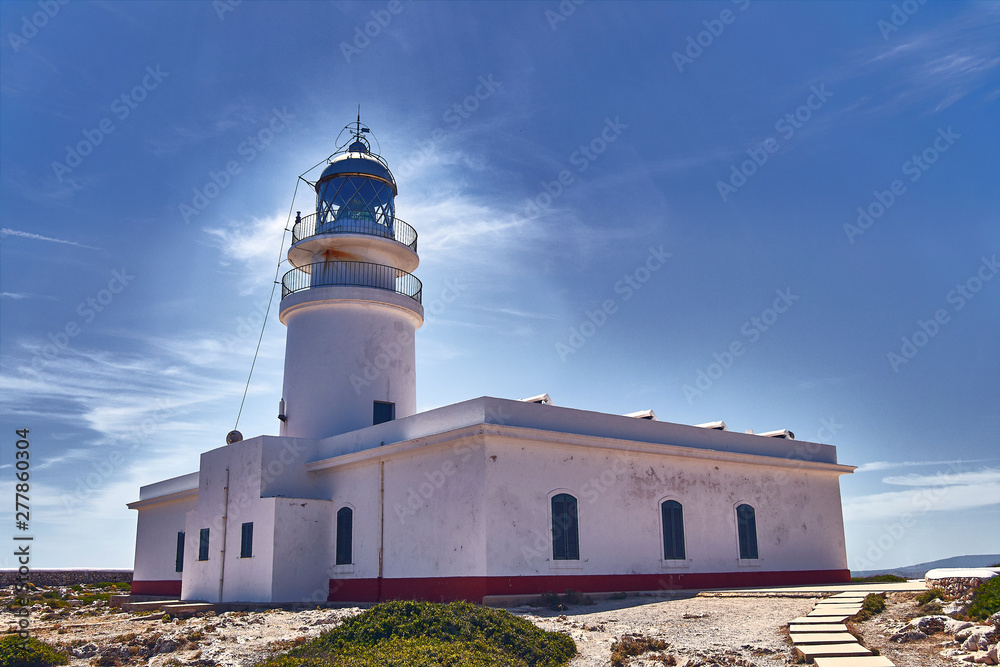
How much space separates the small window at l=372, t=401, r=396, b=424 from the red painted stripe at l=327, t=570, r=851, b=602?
4.05 metres

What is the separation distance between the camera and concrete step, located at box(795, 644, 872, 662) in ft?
27.3

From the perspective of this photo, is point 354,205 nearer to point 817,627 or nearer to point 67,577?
point 817,627

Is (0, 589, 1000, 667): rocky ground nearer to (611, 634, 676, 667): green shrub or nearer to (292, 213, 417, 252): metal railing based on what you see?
(611, 634, 676, 667): green shrub

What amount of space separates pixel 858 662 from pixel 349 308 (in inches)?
561

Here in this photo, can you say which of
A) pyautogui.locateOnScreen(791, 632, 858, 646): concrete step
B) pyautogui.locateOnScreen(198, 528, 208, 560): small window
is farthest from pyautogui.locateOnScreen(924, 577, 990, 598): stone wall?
pyautogui.locateOnScreen(198, 528, 208, 560): small window

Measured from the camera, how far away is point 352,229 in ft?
65.8

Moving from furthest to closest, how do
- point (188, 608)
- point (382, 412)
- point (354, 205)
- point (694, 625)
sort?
point (354, 205), point (382, 412), point (188, 608), point (694, 625)

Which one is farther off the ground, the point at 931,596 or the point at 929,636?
the point at 931,596

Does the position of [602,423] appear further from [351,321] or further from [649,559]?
[351,321]

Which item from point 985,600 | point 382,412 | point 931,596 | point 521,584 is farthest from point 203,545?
point 985,600

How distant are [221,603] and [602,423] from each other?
28.5 feet

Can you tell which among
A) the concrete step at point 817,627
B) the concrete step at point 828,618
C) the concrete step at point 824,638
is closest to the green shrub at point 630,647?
the concrete step at point 824,638

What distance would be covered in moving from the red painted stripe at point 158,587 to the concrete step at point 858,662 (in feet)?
61.5

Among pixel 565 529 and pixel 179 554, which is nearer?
pixel 565 529
